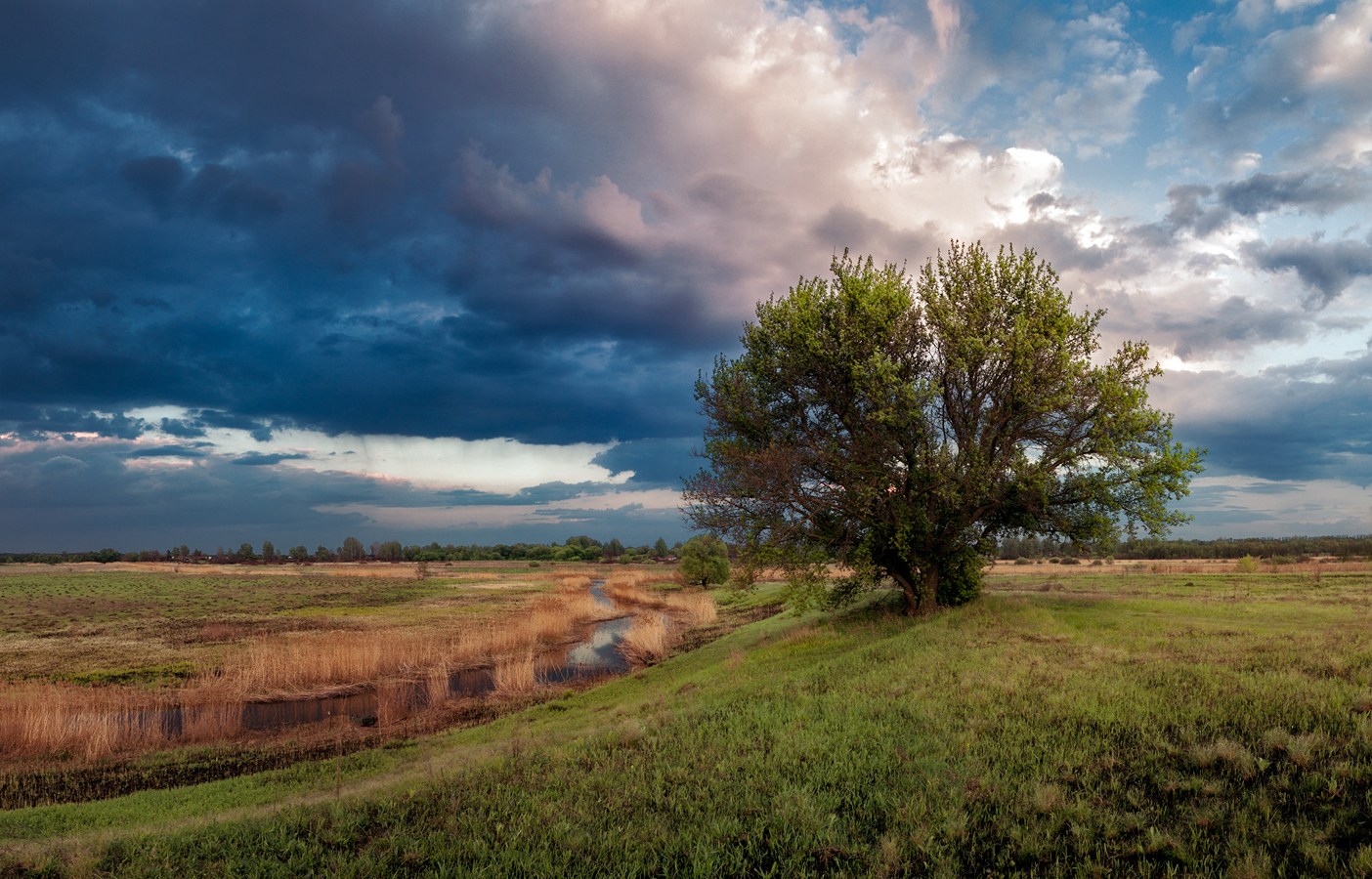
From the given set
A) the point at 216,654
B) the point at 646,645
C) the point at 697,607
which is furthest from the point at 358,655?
the point at 697,607

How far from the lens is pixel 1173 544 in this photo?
350 feet

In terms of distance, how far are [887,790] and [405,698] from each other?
21404 mm

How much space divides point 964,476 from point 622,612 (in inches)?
1541

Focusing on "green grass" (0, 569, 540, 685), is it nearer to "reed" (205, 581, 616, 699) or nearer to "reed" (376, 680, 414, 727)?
"reed" (205, 581, 616, 699)

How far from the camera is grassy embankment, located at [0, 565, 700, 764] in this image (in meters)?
18.5

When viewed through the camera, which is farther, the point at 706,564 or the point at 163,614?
the point at 706,564

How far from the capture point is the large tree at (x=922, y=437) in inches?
744

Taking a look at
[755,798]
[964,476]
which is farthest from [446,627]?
[755,798]

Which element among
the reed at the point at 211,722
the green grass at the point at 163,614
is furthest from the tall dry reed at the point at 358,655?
the green grass at the point at 163,614

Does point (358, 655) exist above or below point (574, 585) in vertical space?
above

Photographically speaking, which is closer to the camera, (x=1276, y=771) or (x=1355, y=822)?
(x=1355, y=822)

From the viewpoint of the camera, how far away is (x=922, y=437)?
20453mm

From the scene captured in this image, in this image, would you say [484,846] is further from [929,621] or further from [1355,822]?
[929,621]

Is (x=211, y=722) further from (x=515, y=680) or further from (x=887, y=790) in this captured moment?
(x=887, y=790)
